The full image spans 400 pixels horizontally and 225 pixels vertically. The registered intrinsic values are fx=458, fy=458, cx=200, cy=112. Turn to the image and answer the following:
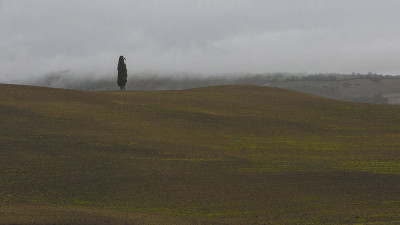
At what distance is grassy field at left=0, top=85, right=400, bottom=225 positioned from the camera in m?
20.1

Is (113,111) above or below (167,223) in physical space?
above

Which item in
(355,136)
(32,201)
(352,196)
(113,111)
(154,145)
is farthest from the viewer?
(113,111)

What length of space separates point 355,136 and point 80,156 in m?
22.8

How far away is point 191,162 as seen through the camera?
93.2 feet

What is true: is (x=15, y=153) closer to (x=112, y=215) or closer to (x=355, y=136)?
(x=112, y=215)

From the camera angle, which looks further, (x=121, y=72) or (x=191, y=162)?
(x=121, y=72)

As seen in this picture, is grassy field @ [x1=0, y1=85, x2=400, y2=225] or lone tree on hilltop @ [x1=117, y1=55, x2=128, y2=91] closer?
grassy field @ [x1=0, y1=85, x2=400, y2=225]

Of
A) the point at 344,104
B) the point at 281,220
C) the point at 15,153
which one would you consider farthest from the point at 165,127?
the point at 344,104

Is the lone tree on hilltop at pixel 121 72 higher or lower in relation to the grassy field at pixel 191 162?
higher

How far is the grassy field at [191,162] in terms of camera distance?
20141mm

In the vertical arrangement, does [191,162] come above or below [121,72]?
below

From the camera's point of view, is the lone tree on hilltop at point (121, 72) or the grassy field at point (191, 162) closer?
the grassy field at point (191, 162)

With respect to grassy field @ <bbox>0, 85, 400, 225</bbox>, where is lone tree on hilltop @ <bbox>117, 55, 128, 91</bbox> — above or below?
above

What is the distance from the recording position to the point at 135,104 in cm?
4769
